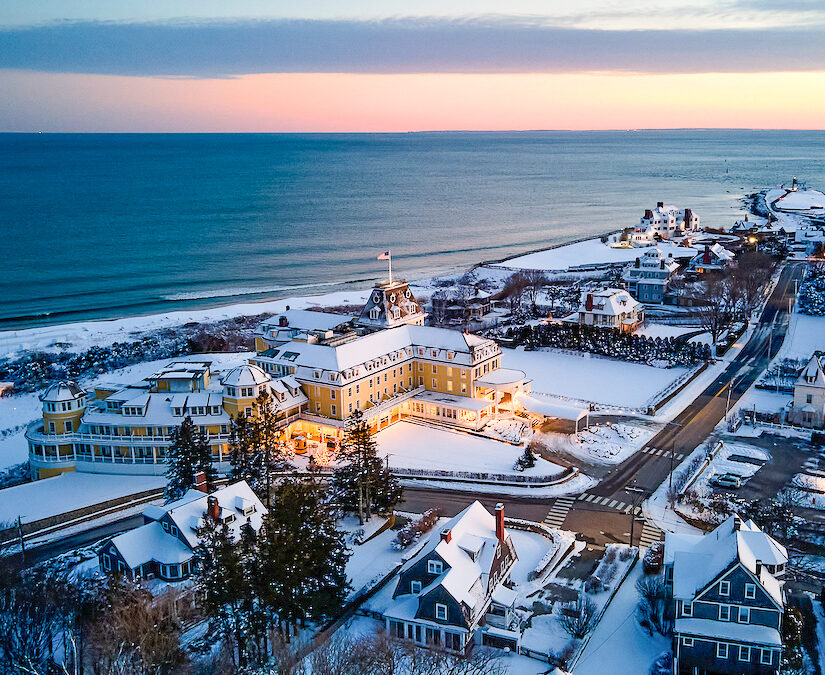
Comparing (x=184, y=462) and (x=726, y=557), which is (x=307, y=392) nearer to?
(x=184, y=462)

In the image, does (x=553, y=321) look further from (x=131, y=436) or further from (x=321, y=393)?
(x=131, y=436)

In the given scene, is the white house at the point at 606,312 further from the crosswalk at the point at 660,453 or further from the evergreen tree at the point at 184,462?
the evergreen tree at the point at 184,462

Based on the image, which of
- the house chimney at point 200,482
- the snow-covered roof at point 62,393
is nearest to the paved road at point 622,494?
the house chimney at point 200,482

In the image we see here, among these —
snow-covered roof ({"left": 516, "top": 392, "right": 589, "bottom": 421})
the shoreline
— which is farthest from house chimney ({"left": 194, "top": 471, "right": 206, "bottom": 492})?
the shoreline

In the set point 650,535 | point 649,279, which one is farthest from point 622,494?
point 649,279

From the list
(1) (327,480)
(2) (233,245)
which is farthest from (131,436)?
(2) (233,245)

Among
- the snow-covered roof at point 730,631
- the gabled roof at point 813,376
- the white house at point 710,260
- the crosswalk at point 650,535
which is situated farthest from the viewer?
the white house at point 710,260

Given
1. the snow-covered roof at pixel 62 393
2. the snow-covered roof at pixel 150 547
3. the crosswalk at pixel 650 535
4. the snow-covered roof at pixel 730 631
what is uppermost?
the snow-covered roof at pixel 62 393

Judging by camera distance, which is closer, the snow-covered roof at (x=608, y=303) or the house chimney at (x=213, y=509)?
the house chimney at (x=213, y=509)
